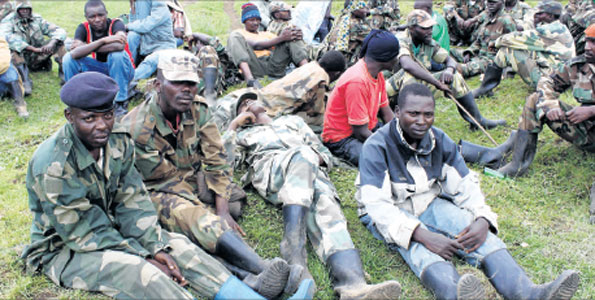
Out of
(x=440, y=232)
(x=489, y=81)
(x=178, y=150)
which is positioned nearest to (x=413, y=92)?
(x=440, y=232)

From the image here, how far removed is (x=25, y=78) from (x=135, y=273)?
19.1 feet

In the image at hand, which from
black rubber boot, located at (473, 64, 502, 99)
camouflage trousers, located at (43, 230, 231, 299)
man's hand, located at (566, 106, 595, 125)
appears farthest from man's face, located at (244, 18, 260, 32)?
camouflage trousers, located at (43, 230, 231, 299)

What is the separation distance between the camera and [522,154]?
4945 mm

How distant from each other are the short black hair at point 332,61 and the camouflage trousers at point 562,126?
2058 mm

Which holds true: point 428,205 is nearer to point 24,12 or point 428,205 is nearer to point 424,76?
point 424,76

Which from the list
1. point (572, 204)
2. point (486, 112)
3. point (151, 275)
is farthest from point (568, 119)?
point (151, 275)

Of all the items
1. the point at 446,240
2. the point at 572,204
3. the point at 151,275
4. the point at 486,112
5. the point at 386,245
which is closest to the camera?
the point at 151,275

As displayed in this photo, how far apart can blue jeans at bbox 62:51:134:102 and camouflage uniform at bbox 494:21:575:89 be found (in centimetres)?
499

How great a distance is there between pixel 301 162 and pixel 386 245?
0.92 metres

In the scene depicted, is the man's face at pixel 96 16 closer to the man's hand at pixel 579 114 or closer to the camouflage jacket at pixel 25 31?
the camouflage jacket at pixel 25 31

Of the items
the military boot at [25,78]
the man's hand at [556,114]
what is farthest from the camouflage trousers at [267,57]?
the man's hand at [556,114]

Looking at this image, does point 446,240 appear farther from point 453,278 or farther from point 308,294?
point 308,294

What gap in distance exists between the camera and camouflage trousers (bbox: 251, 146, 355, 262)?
3.48m

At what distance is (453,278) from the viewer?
3.03 m
